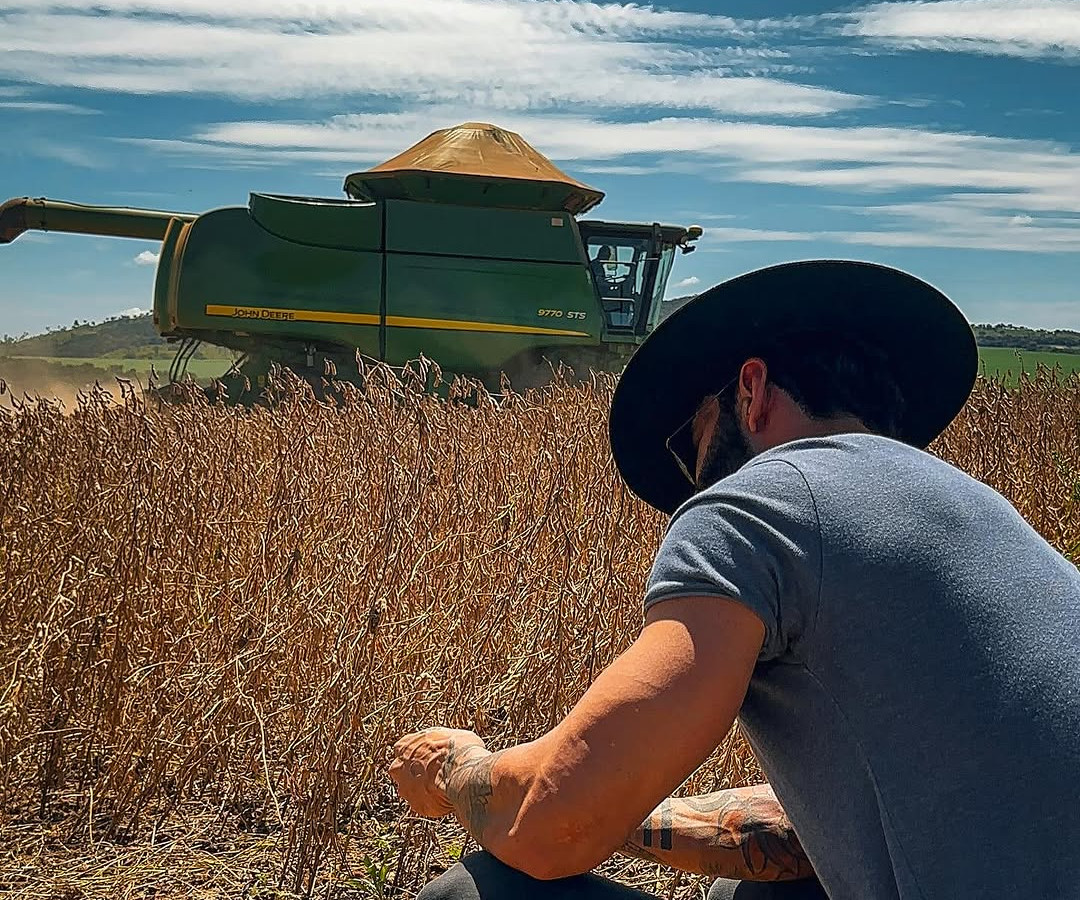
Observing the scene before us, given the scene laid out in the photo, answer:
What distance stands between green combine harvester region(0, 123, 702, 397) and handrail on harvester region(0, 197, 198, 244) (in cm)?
1

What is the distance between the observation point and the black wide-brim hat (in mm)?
1472

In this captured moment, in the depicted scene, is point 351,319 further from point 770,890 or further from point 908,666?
point 908,666

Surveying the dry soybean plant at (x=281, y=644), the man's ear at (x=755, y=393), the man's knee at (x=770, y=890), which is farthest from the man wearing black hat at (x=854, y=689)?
the dry soybean plant at (x=281, y=644)

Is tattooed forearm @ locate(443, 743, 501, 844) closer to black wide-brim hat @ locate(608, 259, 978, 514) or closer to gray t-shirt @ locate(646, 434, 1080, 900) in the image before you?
gray t-shirt @ locate(646, 434, 1080, 900)

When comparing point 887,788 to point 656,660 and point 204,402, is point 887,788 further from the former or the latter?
point 204,402

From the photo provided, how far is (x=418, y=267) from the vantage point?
11.8 metres

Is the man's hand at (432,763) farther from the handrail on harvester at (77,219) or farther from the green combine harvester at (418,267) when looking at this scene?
the handrail on harvester at (77,219)

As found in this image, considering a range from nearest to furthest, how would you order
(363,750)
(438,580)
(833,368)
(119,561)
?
(833,368), (363,750), (119,561), (438,580)

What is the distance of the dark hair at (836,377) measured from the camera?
1.39 metres

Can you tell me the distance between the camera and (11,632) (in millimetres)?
3166

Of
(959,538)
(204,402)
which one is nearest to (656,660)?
(959,538)

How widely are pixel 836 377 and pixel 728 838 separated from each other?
0.71m

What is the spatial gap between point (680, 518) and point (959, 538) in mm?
267

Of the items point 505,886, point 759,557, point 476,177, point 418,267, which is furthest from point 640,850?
point 476,177
